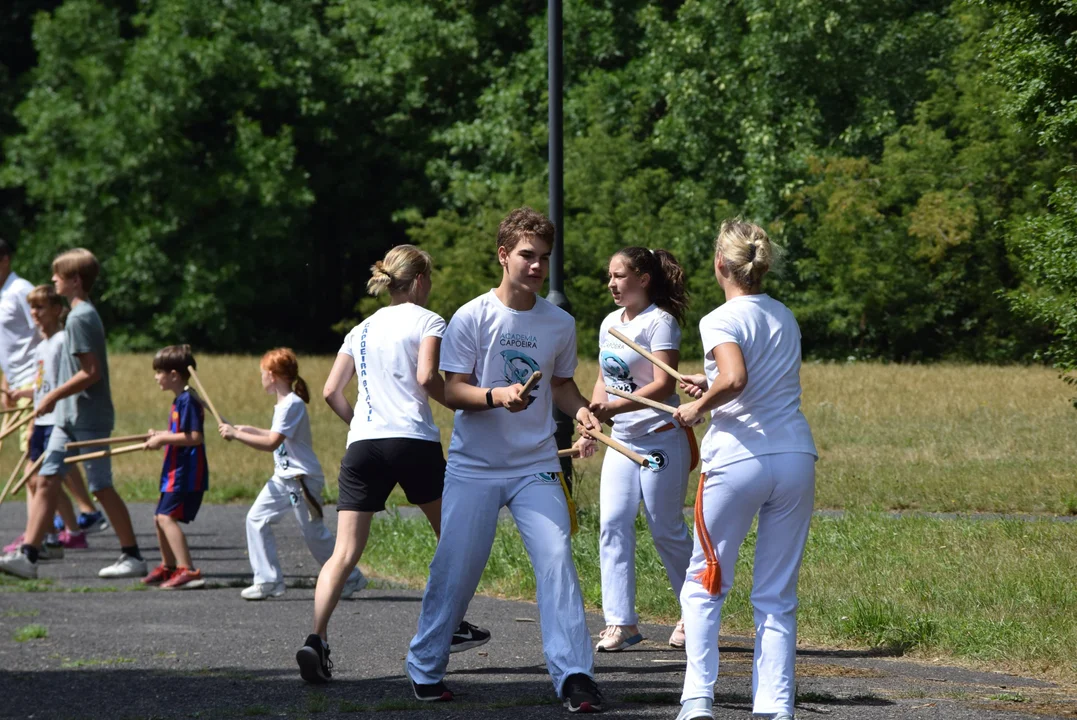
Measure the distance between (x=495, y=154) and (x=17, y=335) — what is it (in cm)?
2240

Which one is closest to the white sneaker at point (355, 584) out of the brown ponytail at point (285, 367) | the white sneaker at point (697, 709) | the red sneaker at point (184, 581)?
the brown ponytail at point (285, 367)

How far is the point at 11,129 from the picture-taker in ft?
137

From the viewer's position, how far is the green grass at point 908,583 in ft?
21.6

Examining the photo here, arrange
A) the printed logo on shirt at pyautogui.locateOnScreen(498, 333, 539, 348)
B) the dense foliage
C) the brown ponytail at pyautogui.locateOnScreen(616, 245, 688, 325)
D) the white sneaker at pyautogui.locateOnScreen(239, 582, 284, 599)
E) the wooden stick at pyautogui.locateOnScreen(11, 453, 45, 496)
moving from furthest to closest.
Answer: the dense foliage
the wooden stick at pyautogui.locateOnScreen(11, 453, 45, 496)
the white sneaker at pyautogui.locateOnScreen(239, 582, 284, 599)
the brown ponytail at pyautogui.locateOnScreen(616, 245, 688, 325)
the printed logo on shirt at pyautogui.locateOnScreen(498, 333, 539, 348)

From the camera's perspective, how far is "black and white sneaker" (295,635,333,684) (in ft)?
19.9

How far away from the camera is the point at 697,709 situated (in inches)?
196

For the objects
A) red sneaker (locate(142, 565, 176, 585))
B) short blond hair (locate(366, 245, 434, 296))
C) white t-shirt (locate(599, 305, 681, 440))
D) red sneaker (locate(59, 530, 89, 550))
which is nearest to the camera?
short blond hair (locate(366, 245, 434, 296))

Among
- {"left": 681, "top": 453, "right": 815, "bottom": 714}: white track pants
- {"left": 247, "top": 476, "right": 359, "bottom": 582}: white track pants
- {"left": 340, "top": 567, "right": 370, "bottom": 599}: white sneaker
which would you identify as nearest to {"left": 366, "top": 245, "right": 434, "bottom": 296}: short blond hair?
{"left": 681, "top": 453, "right": 815, "bottom": 714}: white track pants

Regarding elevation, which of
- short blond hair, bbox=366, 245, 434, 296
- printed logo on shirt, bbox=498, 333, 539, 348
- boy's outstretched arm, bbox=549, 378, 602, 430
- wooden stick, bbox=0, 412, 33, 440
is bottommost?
wooden stick, bbox=0, 412, 33, 440

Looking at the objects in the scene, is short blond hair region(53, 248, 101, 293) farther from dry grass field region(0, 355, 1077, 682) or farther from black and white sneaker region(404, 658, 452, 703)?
black and white sneaker region(404, 658, 452, 703)

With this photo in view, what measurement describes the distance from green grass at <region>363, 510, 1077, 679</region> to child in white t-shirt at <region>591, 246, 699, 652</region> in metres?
0.85

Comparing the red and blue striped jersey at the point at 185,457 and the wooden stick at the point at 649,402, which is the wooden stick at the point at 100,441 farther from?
the wooden stick at the point at 649,402

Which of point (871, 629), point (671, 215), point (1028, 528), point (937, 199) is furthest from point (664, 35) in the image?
point (871, 629)

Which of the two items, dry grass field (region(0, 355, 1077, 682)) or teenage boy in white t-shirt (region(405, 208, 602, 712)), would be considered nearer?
teenage boy in white t-shirt (region(405, 208, 602, 712))
